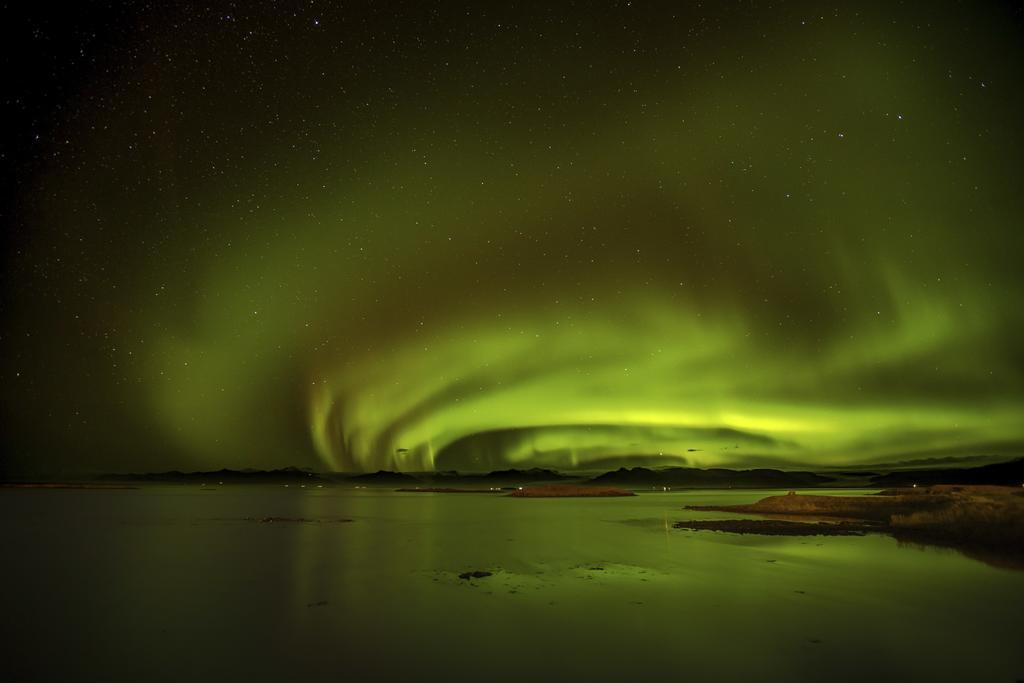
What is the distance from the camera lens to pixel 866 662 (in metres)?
9.95

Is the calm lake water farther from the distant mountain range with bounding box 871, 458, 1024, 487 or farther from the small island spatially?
the distant mountain range with bounding box 871, 458, 1024, 487

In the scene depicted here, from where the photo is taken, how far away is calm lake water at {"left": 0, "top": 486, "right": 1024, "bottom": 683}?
9977mm

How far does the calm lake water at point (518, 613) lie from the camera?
9977 mm

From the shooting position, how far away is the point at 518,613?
529 inches

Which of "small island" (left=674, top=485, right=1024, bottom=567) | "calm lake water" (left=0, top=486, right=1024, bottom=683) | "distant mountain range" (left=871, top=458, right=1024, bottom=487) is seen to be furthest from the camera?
"distant mountain range" (left=871, top=458, right=1024, bottom=487)

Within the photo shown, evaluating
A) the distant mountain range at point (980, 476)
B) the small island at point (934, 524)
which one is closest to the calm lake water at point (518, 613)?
the small island at point (934, 524)

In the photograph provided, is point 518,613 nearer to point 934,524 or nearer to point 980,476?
point 934,524

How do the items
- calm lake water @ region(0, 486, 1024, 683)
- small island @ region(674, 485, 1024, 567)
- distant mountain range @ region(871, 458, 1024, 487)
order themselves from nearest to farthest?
1. calm lake water @ region(0, 486, 1024, 683)
2. small island @ region(674, 485, 1024, 567)
3. distant mountain range @ region(871, 458, 1024, 487)

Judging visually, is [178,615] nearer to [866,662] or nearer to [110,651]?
[110,651]

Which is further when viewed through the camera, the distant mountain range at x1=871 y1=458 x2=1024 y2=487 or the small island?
the distant mountain range at x1=871 y1=458 x2=1024 y2=487

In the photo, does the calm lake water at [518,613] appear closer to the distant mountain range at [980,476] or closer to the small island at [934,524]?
the small island at [934,524]

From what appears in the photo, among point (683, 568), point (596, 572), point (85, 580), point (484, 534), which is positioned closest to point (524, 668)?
point (596, 572)

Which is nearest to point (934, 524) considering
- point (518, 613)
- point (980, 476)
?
point (518, 613)

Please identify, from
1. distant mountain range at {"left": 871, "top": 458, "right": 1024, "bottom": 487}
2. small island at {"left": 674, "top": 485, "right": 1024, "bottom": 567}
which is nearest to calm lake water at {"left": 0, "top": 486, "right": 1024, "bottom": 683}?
small island at {"left": 674, "top": 485, "right": 1024, "bottom": 567}
